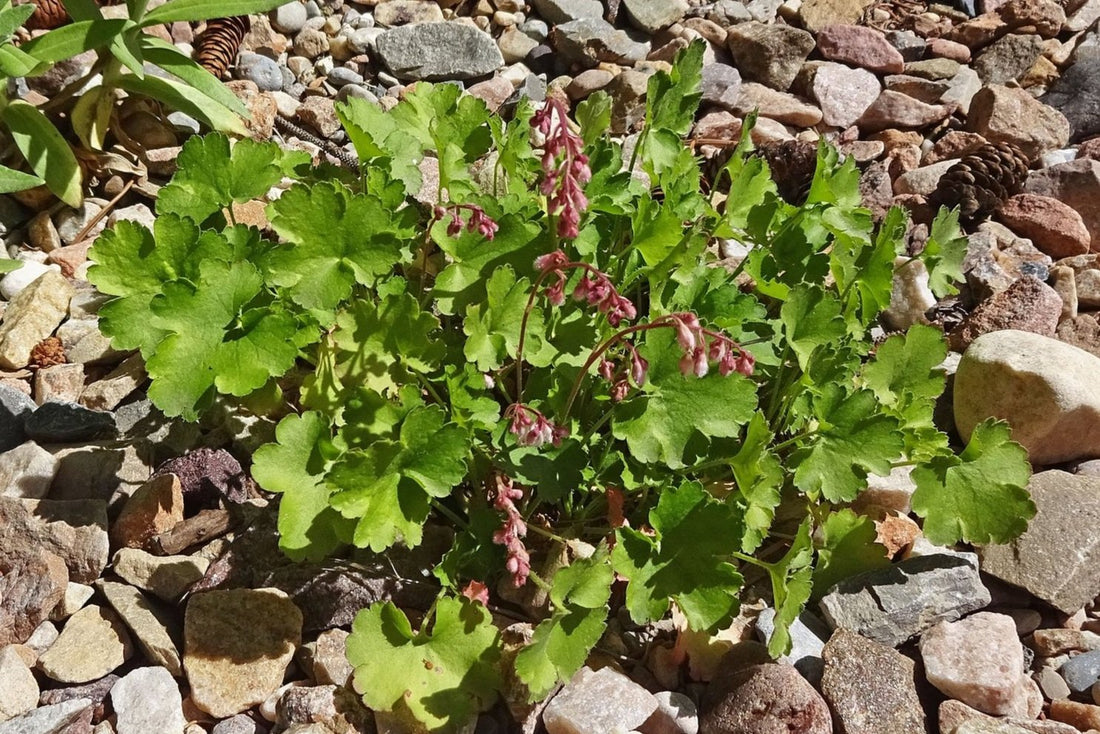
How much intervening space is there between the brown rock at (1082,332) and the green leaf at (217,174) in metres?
2.26

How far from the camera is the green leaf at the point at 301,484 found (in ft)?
6.35

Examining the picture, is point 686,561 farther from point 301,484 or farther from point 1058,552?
point 1058,552

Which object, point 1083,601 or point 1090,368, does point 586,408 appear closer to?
point 1083,601

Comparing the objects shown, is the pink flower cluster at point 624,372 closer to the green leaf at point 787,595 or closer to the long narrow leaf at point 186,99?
the green leaf at point 787,595

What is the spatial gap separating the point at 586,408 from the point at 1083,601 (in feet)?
3.87

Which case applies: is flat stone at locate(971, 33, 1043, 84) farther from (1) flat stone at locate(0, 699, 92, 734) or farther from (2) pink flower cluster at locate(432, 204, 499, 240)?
(1) flat stone at locate(0, 699, 92, 734)

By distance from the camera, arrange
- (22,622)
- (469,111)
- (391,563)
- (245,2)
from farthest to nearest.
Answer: (245,2) → (469,111) → (391,563) → (22,622)

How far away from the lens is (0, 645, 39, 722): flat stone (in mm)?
1942

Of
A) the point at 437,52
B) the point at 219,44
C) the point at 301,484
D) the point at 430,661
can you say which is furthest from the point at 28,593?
the point at 437,52

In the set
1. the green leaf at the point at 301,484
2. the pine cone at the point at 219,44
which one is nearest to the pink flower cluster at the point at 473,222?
the green leaf at the point at 301,484

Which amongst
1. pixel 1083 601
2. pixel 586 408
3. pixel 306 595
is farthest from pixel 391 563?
pixel 1083 601

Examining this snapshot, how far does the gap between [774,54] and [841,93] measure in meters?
0.31

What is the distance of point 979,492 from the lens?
6.90 feet

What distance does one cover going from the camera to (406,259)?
7.17 ft
